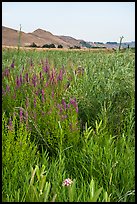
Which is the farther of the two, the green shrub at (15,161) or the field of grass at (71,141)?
the green shrub at (15,161)

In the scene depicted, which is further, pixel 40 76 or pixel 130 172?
pixel 40 76

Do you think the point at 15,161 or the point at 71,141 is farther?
the point at 71,141

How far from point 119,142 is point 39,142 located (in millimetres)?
593

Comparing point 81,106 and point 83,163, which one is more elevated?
point 81,106

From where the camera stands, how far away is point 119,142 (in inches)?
84.0

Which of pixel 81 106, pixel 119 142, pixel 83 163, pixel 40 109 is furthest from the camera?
pixel 81 106

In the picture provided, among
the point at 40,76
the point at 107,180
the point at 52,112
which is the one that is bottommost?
the point at 107,180

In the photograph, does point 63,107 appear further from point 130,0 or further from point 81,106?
point 130,0

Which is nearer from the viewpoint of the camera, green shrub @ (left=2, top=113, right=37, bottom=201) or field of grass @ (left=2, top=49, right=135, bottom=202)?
field of grass @ (left=2, top=49, right=135, bottom=202)

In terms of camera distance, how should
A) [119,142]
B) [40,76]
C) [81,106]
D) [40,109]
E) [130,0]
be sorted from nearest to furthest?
[130,0], [119,142], [40,109], [81,106], [40,76]

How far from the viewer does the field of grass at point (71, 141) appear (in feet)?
5.07

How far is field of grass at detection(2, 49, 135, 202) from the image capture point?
1546 millimetres

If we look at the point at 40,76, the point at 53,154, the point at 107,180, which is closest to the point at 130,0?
the point at 107,180

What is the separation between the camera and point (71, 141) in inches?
84.0
